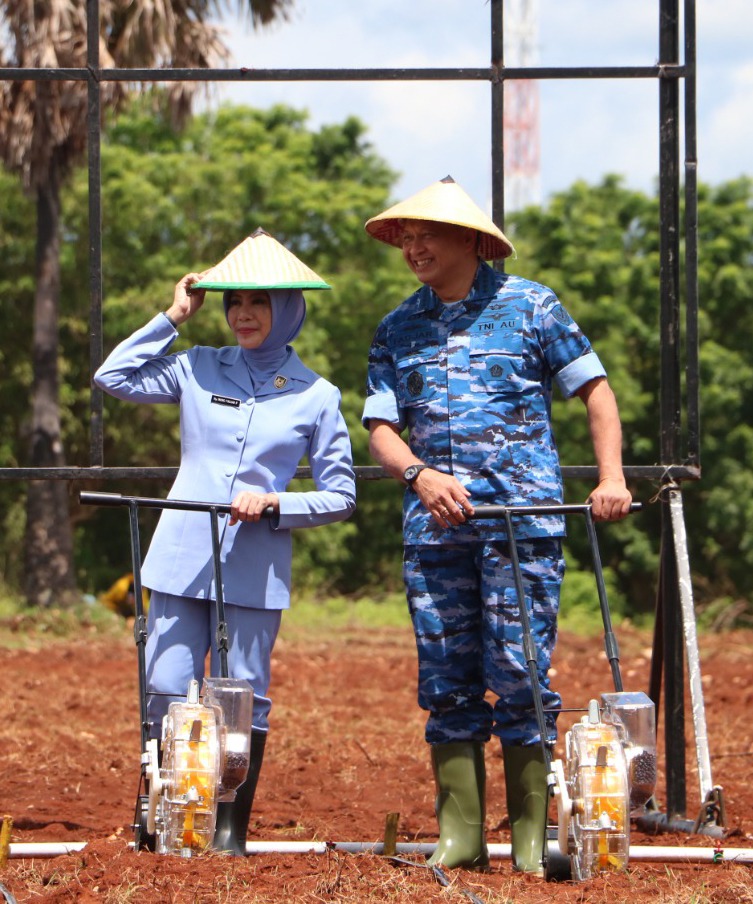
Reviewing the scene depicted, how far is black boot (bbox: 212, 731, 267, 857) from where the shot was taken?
12.8 feet

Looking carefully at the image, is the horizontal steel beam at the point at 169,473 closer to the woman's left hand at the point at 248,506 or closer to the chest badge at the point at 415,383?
the chest badge at the point at 415,383

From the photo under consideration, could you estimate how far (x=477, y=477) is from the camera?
13.0 feet

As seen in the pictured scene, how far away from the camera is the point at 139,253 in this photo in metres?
23.7

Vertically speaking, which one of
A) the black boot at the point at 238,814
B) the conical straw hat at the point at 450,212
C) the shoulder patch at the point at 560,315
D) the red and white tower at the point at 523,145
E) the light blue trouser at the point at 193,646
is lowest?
the black boot at the point at 238,814

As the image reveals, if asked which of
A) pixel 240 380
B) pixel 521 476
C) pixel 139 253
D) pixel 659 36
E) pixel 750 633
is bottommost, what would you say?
pixel 750 633

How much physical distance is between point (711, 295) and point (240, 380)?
87.5 feet

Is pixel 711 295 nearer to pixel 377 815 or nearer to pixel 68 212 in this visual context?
pixel 68 212

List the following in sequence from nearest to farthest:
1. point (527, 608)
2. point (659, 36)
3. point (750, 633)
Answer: point (527, 608), point (659, 36), point (750, 633)

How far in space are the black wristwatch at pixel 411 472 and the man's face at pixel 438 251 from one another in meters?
0.52

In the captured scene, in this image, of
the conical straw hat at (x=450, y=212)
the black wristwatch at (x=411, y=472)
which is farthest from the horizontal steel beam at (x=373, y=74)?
the black wristwatch at (x=411, y=472)

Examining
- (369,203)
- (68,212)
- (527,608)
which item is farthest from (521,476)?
(369,203)

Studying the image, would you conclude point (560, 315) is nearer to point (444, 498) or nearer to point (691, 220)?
point (444, 498)

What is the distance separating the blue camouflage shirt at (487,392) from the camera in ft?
13.0

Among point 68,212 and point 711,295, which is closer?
point 68,212
